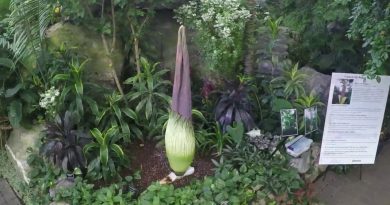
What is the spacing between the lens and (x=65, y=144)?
332 cm

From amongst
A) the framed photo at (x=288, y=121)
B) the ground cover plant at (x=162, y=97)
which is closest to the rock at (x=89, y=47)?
the ground cover plant at (x=162, y=97)

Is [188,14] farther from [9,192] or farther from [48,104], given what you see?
[9,192]

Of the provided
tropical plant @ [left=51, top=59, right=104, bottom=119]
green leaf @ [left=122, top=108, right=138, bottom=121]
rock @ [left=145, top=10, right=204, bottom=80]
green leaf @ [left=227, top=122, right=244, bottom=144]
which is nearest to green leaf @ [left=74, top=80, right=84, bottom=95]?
tropical plant @ [left=51, top=59, right=104, bottom=119]

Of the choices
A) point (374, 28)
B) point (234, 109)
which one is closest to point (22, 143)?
point (234, 109)

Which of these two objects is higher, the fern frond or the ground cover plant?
the fern frond

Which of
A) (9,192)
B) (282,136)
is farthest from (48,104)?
(282,136)

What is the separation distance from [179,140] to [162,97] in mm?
718

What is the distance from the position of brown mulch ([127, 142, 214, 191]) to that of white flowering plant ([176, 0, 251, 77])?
85 cm

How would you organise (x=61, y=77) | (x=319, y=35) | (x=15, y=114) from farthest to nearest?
1. (x=319, y=35)
2. (x=15, y=114)
3. (x=61, y=77)

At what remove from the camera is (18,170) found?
374cm

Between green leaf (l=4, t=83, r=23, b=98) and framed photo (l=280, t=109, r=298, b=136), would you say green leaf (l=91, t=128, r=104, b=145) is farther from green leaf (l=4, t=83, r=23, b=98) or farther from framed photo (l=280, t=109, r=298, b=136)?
framed photo (l=280, t=109, r=298, b=136)

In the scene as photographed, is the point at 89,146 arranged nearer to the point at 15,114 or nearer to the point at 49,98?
the point at 49,98

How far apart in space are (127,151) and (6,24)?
1.63m

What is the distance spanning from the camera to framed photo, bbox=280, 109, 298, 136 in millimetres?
3469
